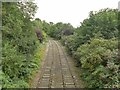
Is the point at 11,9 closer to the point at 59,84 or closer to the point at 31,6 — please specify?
the point at 31,6

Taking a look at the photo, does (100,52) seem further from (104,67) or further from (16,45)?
(16,45)

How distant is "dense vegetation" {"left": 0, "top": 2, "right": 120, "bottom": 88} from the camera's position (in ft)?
35.3

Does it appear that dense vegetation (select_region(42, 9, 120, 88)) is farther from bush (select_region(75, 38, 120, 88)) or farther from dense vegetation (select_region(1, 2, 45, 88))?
dense vegetation (select_region(1, 2, 45, 88))

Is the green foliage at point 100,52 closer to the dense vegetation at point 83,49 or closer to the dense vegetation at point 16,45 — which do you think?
the dense vegetation at point 83,49

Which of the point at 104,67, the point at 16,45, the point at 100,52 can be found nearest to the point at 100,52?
the point at 100,52

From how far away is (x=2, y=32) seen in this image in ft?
44.0

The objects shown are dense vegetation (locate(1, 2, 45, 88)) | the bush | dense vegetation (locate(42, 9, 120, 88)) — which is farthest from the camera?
dense vegetation (locate(1, 2, 45, 88))

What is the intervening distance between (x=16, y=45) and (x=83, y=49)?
436 centimetres

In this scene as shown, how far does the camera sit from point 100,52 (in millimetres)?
13383

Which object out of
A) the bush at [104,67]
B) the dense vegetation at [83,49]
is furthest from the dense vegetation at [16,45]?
the bush at [104,67]

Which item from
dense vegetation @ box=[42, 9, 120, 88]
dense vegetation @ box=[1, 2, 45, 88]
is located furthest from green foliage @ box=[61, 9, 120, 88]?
dense vegetation @ box=[1, 2, 45, 88]

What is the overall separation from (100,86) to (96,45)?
530cm

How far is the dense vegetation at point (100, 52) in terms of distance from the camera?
10.6 m

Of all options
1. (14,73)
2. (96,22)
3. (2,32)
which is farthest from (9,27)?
(96,22)
